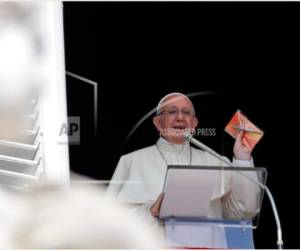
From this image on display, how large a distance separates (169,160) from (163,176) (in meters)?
0.11

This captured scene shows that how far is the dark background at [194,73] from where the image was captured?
2.21 metres

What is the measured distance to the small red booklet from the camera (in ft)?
7.61

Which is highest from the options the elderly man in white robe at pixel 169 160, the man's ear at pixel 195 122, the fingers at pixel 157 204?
the man's ear at pixel 195 122

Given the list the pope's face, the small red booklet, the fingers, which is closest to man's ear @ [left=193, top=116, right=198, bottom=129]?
the pope's face

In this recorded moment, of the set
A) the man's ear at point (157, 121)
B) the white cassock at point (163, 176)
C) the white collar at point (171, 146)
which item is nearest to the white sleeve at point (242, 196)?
the white cassock at point (163, 176)

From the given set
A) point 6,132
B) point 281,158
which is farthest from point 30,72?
point 281,158

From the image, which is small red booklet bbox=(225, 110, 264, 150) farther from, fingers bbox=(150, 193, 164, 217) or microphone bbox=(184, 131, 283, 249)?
fingers bbox=(150, 193, 164, 217)

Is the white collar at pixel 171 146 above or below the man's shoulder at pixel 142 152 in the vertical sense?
above

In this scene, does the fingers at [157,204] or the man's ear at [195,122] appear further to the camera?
the man's ear at [195,122]

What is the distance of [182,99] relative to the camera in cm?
233

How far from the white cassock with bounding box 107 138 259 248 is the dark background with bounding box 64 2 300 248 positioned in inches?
2.0

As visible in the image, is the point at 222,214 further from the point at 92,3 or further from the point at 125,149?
the point at 92,3

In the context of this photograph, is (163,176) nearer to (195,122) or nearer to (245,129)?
(195,122)

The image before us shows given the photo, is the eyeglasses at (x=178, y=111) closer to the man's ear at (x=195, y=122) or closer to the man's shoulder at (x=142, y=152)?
the man's ear at (x=195, y=122)
